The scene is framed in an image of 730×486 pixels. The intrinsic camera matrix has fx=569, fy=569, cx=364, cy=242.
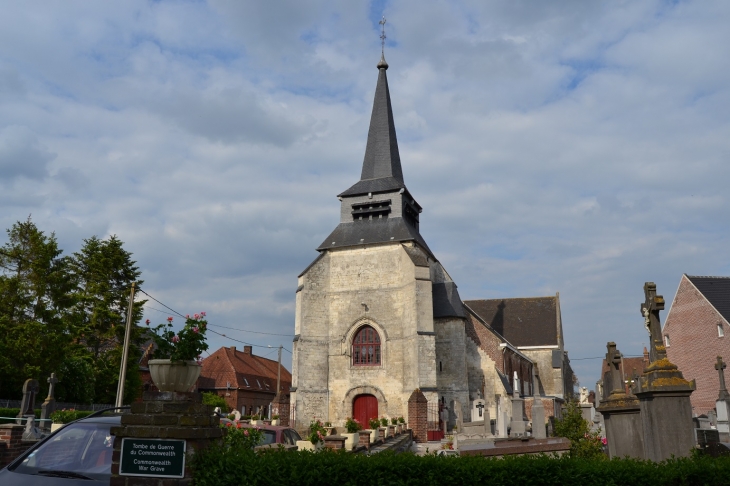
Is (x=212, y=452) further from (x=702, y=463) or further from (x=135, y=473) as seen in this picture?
(x=702, y=463)

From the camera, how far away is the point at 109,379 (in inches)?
1282

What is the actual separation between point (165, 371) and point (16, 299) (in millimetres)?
28862

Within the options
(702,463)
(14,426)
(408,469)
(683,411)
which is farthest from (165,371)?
(683,411)

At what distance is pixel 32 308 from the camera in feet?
98.1

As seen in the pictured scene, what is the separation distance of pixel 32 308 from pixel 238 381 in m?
20.4

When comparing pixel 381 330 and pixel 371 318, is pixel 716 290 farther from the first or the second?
pixel 371 318

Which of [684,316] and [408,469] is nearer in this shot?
[408,469]

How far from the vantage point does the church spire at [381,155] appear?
1261 inches

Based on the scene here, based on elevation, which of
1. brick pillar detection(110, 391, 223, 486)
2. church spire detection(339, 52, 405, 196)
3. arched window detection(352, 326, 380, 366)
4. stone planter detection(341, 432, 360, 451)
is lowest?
stone planter detection(341, 432, 360, 451)

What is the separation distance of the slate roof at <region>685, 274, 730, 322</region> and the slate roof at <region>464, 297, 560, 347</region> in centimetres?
976

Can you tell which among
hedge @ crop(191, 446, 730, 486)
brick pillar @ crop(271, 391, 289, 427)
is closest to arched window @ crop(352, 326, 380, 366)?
brick pillar @ crop(271, 391, 289, 427)

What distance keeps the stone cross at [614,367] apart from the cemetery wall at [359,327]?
1345 centimetres

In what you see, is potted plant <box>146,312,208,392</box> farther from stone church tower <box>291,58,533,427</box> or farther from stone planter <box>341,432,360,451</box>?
stone church tower <box>291,58,533,427</box>

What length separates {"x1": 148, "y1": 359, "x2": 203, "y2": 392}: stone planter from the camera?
17.3 feet
